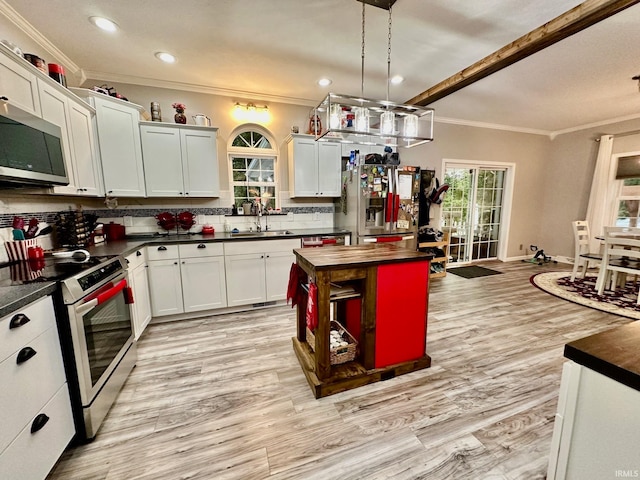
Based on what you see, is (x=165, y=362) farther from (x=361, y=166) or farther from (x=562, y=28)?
(x=562, y=28)

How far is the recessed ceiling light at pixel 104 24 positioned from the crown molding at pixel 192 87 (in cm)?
95

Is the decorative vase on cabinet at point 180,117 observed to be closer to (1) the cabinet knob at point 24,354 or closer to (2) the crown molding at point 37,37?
(2) the crown molding at point 37,37

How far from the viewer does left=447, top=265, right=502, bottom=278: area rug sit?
4641mm

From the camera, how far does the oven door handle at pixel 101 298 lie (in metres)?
1.42

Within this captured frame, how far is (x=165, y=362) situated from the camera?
7.31 ft

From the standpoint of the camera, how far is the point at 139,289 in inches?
98.7

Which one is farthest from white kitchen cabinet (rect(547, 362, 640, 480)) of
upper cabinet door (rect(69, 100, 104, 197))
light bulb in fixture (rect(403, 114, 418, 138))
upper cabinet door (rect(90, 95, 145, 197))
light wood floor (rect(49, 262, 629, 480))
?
upper cabinet door (rect(90, 95, 145, 197))

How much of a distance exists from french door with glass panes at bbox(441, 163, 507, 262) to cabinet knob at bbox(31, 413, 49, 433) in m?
5.47

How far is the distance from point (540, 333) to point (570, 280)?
2.45m

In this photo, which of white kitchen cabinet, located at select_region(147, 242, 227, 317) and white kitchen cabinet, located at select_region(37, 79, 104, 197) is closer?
white kitchen cabinet, located at select_region(37, 79, 104, 197)

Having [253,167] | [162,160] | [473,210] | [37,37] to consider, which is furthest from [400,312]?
[473,210]

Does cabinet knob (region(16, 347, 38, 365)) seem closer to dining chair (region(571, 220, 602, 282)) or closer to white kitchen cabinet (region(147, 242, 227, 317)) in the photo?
white kitchen cabinet (region(147, 242, 227, 317))

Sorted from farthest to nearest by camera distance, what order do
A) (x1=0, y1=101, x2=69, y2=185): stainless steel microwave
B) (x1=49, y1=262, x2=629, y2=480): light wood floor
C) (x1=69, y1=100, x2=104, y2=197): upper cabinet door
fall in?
1. (x1=69, y1=100, x2=104, y2=197): upper cabinet door
2. (x1=0, y1=101, x2=69, y2=185): stainless steel microwave
3. (x1=49, y1=262, x2=629, y2=480): light wood floor

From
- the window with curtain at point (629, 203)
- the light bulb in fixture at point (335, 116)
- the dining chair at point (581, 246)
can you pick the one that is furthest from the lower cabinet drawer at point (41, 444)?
the window with curtain at point (629, 203)
